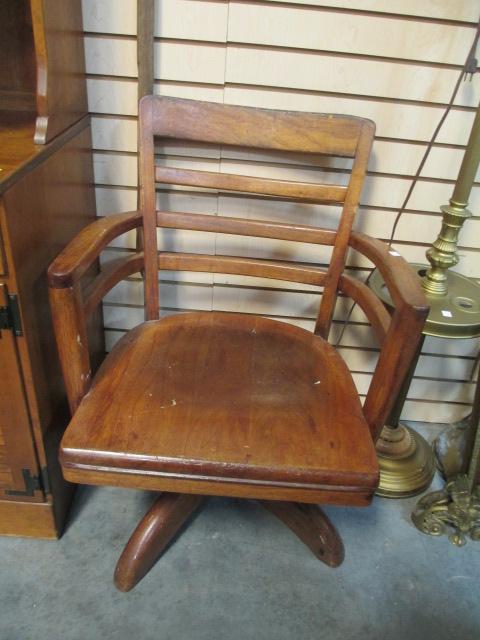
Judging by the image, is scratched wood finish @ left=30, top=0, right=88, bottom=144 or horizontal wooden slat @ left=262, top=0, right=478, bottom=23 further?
horizontal wooden slat @ left=262, top=0, right=478, bottom=23

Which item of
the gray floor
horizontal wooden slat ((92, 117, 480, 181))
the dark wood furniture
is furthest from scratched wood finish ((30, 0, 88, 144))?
the gray floor

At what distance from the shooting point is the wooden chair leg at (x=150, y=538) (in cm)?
108

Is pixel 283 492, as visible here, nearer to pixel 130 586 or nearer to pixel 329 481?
pixel 329 481

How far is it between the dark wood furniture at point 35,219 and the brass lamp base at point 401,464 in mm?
883

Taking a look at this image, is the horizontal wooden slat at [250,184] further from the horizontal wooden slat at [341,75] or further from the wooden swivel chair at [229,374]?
the horizontal wooden slat at [341,75]

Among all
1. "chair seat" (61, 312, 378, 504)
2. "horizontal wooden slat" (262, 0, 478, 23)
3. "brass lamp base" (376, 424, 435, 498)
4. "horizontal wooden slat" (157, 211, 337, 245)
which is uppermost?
A: "horizontal wooden slat" (262, 0, 478, 23)

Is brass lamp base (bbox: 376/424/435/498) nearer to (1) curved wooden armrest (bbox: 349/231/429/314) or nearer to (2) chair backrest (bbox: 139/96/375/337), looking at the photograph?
(2) chair backrest (bbox: 139/96/375/337)

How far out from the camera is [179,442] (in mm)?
804

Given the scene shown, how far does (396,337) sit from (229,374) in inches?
13.4

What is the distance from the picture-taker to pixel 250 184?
108 cm

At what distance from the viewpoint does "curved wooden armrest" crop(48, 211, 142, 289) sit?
2.50ft

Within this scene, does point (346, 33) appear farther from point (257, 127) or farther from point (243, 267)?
point (243, 267)

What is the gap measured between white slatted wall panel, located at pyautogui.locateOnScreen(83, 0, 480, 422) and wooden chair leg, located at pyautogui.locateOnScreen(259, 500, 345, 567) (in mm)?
638

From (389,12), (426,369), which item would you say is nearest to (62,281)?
(389,12)
